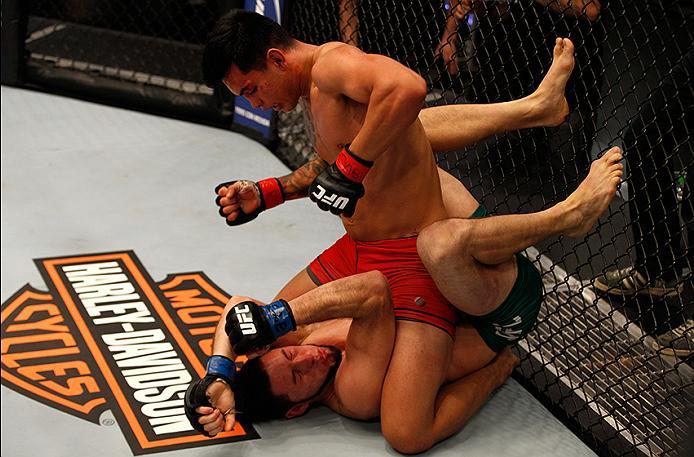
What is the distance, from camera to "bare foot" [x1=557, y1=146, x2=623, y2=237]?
232 centimetres

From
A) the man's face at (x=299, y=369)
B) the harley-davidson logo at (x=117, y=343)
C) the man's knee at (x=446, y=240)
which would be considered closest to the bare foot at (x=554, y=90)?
the man's knee at (x=446, y=240)

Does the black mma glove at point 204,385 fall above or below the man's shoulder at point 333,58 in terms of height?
Answer: below

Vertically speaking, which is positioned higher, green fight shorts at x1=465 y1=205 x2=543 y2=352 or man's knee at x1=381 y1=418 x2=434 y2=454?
green fight shorts at x1=465 y1=205 x2=543 y2=352

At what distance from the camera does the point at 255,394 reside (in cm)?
238

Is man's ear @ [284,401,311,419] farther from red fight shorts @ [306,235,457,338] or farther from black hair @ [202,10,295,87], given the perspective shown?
black hair @ [202,10,295,87]

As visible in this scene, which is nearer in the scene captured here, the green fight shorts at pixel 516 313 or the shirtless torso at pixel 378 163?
the shirtless torso at pixel 378 163

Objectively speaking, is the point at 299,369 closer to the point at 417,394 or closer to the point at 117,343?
the point at 417,394

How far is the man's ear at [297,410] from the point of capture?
246cm

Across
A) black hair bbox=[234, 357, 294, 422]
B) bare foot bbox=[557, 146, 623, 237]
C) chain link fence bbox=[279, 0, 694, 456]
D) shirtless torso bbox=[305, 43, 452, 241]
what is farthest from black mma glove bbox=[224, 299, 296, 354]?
chain link fence bbox=[279, 0, 694, 456]

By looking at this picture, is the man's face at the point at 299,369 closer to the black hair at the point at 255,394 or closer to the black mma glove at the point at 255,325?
the black hair at the point at 255,394

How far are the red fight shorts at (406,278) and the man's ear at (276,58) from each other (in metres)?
0.53

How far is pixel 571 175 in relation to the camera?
3891 millimetres

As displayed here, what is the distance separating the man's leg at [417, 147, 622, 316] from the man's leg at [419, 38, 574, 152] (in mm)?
335

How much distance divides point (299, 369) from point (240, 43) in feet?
2.55
